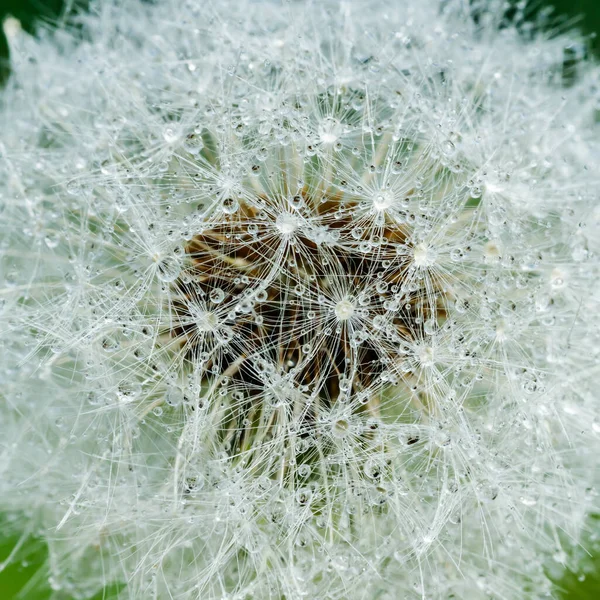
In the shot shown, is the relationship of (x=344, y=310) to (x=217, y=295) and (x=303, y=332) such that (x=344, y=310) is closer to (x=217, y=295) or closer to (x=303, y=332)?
(x=303, y=332)

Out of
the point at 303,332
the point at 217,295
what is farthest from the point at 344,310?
the point at 217,295

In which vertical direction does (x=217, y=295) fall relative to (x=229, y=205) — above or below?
below

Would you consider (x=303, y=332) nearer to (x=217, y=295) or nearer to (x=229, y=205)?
(x=217, y=295)

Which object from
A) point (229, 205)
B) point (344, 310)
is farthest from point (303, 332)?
point (229, 205)

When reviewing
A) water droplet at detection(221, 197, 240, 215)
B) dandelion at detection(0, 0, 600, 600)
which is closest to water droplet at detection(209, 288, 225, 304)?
dandelion at detection(0, 0, 600, 600)

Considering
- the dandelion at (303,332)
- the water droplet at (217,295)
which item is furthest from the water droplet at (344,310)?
the water droplet at (217,295)

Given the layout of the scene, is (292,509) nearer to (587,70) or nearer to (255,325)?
(255,325)

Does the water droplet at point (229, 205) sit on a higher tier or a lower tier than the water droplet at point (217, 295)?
higher

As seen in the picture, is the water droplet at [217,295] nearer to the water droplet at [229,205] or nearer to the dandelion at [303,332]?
the dandelion at [303,332]

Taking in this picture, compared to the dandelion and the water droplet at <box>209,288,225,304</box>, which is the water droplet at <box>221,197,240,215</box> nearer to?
the dandelion
